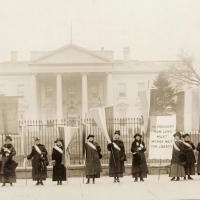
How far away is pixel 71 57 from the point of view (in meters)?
71.0

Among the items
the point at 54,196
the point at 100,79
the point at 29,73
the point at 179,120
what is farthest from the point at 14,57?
the point at 54,196

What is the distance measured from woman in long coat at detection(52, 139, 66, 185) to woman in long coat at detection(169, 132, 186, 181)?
10.1 feet

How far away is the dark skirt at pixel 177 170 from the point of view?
685 inches

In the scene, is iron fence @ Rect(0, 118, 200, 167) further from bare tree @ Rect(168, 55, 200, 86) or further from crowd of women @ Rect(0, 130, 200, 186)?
bare tree @ Rect(168, 55, 200, 86)

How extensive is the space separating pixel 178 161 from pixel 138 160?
3.77 feet

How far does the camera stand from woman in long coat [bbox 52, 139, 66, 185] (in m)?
17.2

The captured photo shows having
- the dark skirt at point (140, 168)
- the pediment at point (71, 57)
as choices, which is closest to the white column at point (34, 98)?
the pediment at point (71, 57)

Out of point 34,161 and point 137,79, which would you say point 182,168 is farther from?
point 137,79

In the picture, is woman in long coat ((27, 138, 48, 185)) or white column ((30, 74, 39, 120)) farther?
white column ((30, 74, 39, 120))

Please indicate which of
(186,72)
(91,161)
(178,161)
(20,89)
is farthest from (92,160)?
(20,89)

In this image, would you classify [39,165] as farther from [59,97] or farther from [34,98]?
[34,98]

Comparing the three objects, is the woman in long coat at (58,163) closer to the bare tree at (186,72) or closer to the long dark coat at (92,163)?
the long dark coat at (92,163)

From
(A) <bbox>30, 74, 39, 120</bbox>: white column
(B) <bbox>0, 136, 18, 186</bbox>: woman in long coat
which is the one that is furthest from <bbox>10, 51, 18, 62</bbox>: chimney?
(B) <bbox>0, 136, 18, 186</bbox>: woman in long coat

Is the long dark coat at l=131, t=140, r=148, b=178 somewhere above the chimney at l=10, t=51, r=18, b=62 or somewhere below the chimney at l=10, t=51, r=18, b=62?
below
